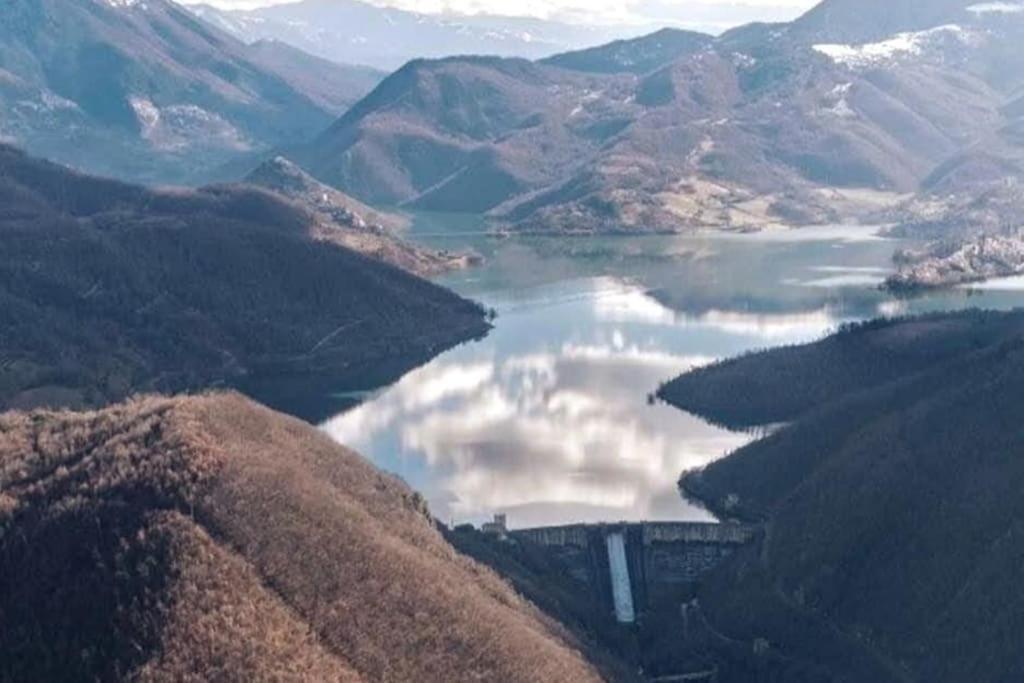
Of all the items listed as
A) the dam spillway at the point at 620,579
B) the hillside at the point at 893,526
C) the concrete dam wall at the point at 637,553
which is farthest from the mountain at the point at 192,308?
the hillside at the point at 893,526

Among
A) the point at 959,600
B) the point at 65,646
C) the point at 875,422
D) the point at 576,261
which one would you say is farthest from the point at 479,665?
the point at 576,261

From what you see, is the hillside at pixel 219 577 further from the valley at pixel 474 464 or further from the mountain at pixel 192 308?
the mountain at pixel 192 308

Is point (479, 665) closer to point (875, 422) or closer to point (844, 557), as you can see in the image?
point (844, 557)

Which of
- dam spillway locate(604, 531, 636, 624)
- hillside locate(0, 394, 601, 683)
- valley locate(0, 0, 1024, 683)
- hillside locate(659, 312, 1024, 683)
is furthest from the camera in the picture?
dam spillway locate(604, 531, 636, 624)

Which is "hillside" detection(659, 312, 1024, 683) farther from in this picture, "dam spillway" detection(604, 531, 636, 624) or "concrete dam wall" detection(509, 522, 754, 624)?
"dam spillway" detection(604, 531, 636, 624)

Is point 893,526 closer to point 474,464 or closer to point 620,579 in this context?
point 620,579

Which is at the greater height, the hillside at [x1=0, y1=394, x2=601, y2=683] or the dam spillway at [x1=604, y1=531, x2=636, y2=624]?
the hillside at [x1=0, y1=394, x2=601, y2=683]

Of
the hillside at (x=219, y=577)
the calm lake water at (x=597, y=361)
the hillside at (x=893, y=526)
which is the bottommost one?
the calm lake water at (x=597, y=361)

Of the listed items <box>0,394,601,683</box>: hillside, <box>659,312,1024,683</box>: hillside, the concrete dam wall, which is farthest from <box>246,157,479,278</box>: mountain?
<box>0,394,601,683</box>: hillside
